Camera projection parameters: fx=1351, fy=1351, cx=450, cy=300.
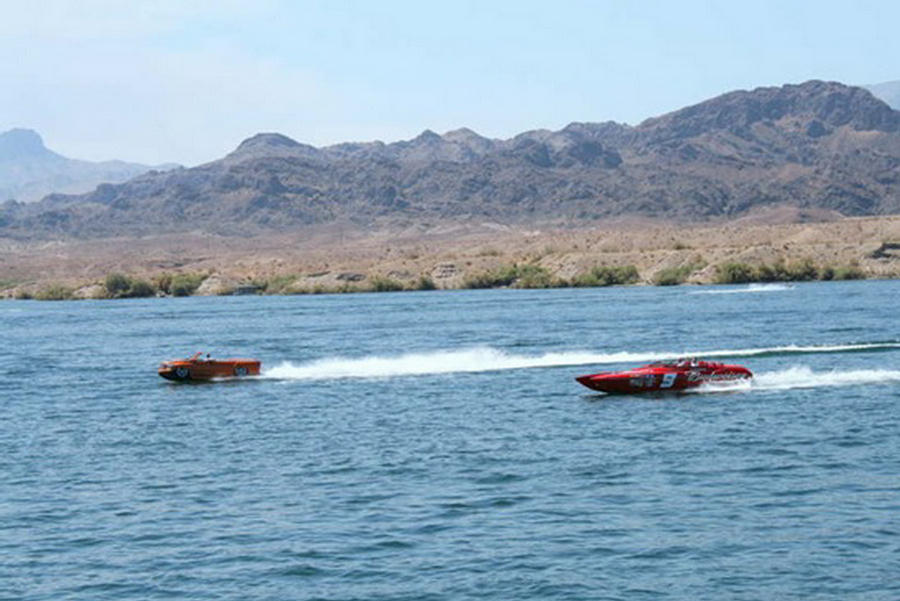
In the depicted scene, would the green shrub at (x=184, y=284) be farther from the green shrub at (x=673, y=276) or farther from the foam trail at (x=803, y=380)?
the foam trail at (x=803, y=380)

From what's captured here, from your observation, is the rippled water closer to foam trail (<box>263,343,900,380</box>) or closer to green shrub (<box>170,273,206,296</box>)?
foam trail (<box>263,343,900,380</box>)

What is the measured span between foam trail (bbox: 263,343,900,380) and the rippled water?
0.26m

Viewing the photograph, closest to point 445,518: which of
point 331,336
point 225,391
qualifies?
point 225,391

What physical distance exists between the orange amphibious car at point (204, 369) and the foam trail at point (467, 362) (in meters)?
1.07

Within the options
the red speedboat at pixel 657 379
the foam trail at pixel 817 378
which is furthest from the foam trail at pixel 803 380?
the red speedboat at pixel 657 379

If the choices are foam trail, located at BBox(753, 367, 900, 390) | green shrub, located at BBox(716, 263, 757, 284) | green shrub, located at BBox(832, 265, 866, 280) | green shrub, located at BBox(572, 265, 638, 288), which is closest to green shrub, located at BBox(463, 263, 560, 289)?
green shrub, located at BBox(572, 265, 638, 288)

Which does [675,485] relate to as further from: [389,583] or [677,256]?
[677,256]

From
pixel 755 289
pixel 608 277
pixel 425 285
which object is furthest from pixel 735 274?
pixel 425 285

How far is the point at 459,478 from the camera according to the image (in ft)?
114

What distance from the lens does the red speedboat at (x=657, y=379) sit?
168 feet

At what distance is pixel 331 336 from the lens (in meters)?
86.4

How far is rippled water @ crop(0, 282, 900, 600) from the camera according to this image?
2620cm

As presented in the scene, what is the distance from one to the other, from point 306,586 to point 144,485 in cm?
1138

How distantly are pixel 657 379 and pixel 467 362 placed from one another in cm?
1552
